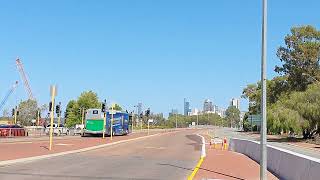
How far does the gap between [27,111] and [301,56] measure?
294ft

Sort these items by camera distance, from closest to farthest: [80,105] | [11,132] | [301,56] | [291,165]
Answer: [291,165]
[11,132]
[301,56]
[80,105]

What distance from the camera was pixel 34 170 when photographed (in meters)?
17.6

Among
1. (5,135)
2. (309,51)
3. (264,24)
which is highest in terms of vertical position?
(309,51)

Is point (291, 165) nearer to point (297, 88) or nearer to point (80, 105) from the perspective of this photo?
point (297, 88)

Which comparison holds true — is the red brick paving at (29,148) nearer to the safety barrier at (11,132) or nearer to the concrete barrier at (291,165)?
the concrete barrier at (291,165)

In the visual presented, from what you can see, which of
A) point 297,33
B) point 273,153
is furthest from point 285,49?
point 273,153

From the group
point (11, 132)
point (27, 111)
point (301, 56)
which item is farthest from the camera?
point (27, 111)

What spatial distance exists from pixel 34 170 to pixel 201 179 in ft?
18.9

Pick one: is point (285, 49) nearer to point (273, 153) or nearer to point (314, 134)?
point (314, 134)

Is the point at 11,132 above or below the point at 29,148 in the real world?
below

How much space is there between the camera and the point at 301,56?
82562mm

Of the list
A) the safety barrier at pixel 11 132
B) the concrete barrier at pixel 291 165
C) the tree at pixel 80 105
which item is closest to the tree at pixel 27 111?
the tree at pixel 80 105

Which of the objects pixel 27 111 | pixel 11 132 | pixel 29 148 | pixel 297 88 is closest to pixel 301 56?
pixel 297 88

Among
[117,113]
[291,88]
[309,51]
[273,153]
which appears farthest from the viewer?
[291,88]
